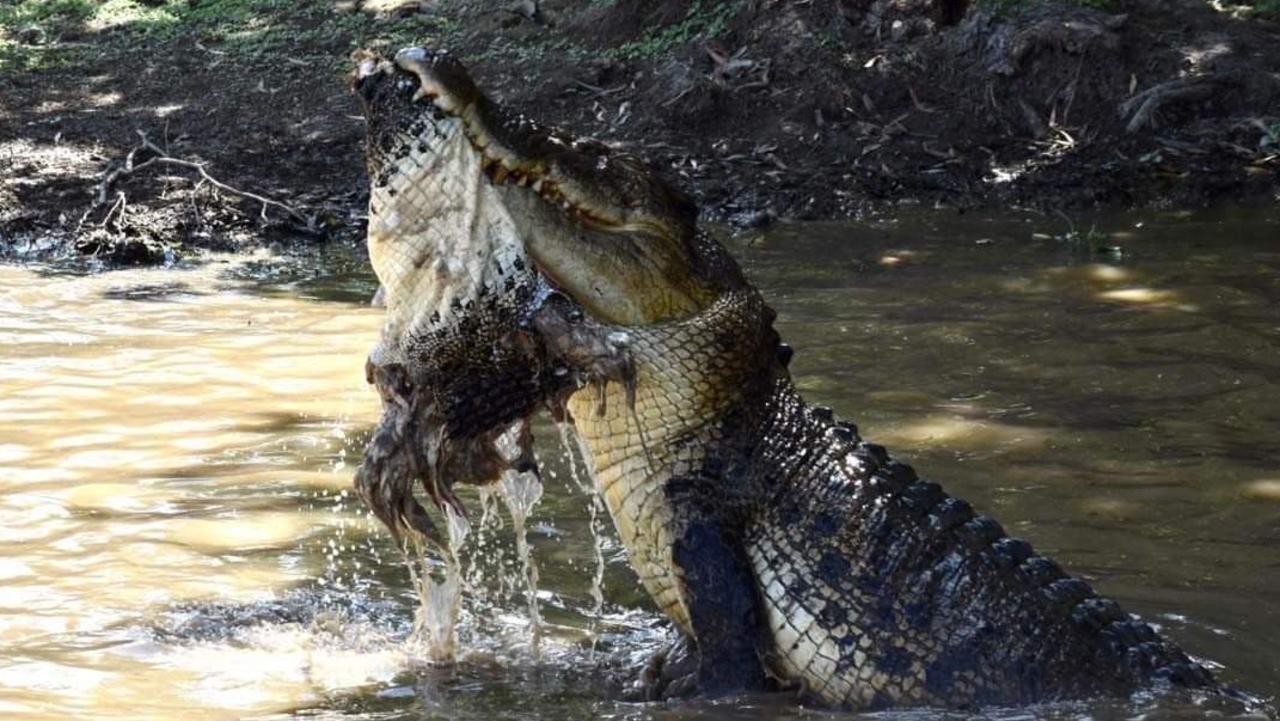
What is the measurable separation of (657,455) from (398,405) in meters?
0.62

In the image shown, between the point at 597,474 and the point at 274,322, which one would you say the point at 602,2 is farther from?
the point at 597,474

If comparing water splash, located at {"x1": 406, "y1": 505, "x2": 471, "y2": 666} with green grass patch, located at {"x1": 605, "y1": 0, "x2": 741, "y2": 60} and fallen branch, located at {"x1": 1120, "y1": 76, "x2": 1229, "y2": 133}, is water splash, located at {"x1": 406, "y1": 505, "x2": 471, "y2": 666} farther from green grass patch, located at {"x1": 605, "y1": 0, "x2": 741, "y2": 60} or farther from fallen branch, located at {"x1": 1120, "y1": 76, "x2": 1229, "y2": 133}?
green grass patch, located at {"x1": 605, "y1": 0, "x2": 741, "y2": 60}

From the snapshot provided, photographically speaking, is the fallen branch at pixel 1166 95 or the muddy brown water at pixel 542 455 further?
the fallen branch at pixel 1166 95

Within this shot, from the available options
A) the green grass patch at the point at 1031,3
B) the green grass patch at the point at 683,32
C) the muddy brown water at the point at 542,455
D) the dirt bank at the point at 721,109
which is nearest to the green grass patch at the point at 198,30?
the dirt bank at the point at 721,109

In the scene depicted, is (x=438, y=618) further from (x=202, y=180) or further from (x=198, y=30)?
(x=198, y=30)

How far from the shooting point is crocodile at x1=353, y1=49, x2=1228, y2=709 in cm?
372

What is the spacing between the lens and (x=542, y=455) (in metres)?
6.20

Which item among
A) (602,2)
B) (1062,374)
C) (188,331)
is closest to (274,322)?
(188,331)

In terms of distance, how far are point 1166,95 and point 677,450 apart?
878 cm

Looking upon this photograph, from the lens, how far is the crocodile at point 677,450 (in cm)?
372

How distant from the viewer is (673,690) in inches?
153

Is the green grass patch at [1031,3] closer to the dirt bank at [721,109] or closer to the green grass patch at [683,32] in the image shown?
the dirt bank at [721,109]

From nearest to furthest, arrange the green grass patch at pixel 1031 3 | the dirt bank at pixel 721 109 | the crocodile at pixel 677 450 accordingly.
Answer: the crocodile at pixel 677 450
the dirt bank at pixel 721 109
the green grass patch at pixel 1031 3

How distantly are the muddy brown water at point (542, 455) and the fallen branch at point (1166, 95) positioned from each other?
194 centimetres
